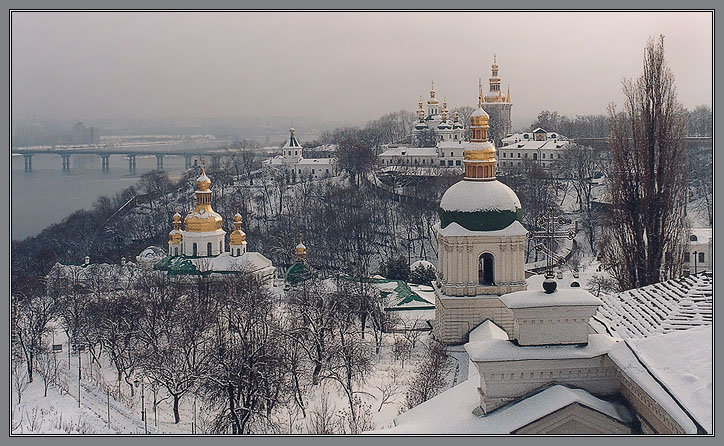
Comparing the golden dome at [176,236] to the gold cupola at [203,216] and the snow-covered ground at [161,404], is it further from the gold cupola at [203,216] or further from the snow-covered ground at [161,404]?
the snow-covered ground at [161,404]

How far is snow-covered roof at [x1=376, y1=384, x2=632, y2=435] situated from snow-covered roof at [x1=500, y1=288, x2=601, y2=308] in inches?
32.7

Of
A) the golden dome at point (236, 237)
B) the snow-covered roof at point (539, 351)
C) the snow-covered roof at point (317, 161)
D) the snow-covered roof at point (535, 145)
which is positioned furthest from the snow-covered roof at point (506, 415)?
the snow-covered roof at point (535, 145)

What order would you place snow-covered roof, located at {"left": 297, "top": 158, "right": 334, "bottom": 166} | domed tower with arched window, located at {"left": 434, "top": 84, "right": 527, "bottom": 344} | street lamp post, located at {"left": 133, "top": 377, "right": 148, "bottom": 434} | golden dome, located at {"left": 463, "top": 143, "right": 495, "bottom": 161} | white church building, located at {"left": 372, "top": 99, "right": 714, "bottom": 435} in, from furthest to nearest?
1. snow-covered roof, located at {"left": 297, "top": 158, "right": 334, "bottom": 166}
2. golden dome, located at {"left": 463, "top": 143, "right": 495, "bottom": 161}
3. domed tower with arched window, located at {"left": 434, "top": 84, "right": 527, "bottom": 344}
4. street lamp post, located at {"left": 133, "top": 377, "right": 148, "bottom": 434}
5. white church building, located at {"left": 372, "top": 99, "right": 714, "bottom": 435}

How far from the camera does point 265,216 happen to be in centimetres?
3872

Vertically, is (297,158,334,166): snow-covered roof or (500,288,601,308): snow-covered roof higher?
(297,158,334,166): snow-covered roof

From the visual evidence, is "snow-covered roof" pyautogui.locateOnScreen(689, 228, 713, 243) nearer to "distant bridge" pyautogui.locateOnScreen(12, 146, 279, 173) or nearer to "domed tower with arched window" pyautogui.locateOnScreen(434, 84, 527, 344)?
"domed tower with arched window" pyautogui.locateOnScreen(434, 84, 527, 344)

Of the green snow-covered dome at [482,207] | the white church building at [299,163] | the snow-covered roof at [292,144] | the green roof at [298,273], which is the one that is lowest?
the green roof at [298,273]

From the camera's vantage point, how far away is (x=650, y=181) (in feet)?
55.4

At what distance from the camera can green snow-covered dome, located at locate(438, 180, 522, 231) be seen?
1561cm

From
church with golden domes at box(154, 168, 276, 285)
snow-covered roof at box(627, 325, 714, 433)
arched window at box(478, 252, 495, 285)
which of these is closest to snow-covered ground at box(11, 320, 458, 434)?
arched window at box(478, 252, 495, 285)

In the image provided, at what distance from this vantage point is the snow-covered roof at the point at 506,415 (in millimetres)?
7930

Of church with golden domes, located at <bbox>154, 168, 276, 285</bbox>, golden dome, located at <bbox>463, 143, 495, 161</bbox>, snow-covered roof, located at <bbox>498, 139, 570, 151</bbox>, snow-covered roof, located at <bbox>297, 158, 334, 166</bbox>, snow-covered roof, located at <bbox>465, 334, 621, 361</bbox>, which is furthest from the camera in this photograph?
snow-covered roof, located at <bbox>498, 139, 570, 151</bbox>

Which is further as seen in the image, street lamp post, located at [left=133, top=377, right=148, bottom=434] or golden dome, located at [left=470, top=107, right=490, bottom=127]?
golden dome, located at [left=470, top=107, right=490, bottom=127]

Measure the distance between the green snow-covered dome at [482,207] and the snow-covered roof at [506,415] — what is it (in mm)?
7094
